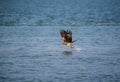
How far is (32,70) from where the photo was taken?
17344 mm

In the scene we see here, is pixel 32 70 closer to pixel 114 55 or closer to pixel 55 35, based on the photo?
pixel 114 55

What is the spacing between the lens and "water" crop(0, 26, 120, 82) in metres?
16.4

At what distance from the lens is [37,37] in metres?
26.1

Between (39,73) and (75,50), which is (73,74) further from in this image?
(75,50)

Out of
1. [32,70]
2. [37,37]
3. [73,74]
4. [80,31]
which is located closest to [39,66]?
[32,70]

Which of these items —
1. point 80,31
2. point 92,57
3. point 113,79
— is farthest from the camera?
point 80,31

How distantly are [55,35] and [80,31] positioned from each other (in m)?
2.28

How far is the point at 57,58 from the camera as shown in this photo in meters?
19.6

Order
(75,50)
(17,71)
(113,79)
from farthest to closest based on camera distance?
(75,50) < (17,71) < (113,79)

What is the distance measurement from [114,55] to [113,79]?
4301mm

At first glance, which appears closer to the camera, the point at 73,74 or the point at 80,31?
the point at 73,74

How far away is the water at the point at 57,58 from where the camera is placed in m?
16.4

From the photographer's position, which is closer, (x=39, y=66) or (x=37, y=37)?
(x=39, y=66)

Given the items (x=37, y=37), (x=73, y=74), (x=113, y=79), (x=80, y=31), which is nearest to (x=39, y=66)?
(x=73, y=74)
